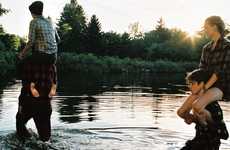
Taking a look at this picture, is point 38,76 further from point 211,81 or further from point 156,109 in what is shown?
point 156,109

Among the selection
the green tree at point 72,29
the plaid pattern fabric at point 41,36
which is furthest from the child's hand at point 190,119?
the green tree at point 72,29

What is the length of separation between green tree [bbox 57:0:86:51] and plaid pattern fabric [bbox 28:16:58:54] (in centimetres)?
6475

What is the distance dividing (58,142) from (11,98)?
9.07 m

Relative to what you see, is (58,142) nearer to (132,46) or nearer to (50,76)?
(50,76)

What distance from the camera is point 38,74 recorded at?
7992 mm

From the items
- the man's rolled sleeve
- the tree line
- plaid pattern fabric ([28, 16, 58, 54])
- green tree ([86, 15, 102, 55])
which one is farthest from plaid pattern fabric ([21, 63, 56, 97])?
green tree ([86, 15, 102, 55])

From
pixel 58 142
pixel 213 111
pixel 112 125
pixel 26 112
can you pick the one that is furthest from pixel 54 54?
pixel 112 125

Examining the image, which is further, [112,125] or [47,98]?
[112,125]

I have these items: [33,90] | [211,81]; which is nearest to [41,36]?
[33,90]

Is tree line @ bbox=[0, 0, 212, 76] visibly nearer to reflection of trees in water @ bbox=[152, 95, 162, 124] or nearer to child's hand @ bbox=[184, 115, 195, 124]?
reflection of trees in water @ bbox=[152, 95, 162, 124]

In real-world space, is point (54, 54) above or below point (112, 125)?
above

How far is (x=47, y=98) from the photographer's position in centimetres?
813

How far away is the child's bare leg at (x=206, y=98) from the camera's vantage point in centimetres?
627

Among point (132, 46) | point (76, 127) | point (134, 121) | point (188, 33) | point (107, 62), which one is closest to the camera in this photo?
point (76, 127)
